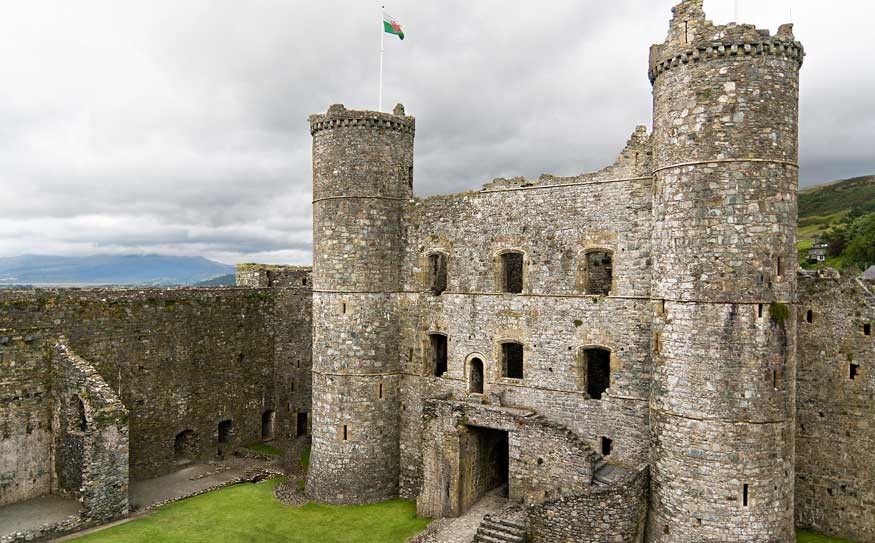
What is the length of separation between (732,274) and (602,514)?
678 cm

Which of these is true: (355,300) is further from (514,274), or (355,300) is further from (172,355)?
(172,355)

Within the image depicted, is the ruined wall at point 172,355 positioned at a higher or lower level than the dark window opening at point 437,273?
lower

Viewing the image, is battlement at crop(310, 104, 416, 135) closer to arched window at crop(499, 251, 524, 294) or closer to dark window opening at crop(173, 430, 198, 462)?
arched window at crop(499, 251, 524, 294)

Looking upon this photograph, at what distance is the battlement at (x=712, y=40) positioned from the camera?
13336 mm

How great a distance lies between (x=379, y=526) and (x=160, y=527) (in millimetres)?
6577

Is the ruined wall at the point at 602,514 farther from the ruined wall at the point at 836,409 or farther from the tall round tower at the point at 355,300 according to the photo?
the tall round tower at the point at 355,300

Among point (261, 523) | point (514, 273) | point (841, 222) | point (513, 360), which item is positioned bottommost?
point (261, 523)

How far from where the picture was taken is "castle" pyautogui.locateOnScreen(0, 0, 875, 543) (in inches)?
539

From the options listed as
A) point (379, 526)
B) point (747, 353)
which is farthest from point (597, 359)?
point (379, 526)

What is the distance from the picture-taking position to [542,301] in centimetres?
1827

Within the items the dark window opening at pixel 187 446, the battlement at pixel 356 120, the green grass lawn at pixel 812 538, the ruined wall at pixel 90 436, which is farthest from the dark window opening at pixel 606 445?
the dark window opening at pixel 187 446

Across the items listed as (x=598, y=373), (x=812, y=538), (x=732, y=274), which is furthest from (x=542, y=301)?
(x=812, y=538)

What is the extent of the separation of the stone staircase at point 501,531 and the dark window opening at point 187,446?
515 inches

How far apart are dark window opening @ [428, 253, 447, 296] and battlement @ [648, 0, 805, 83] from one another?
383 inches
